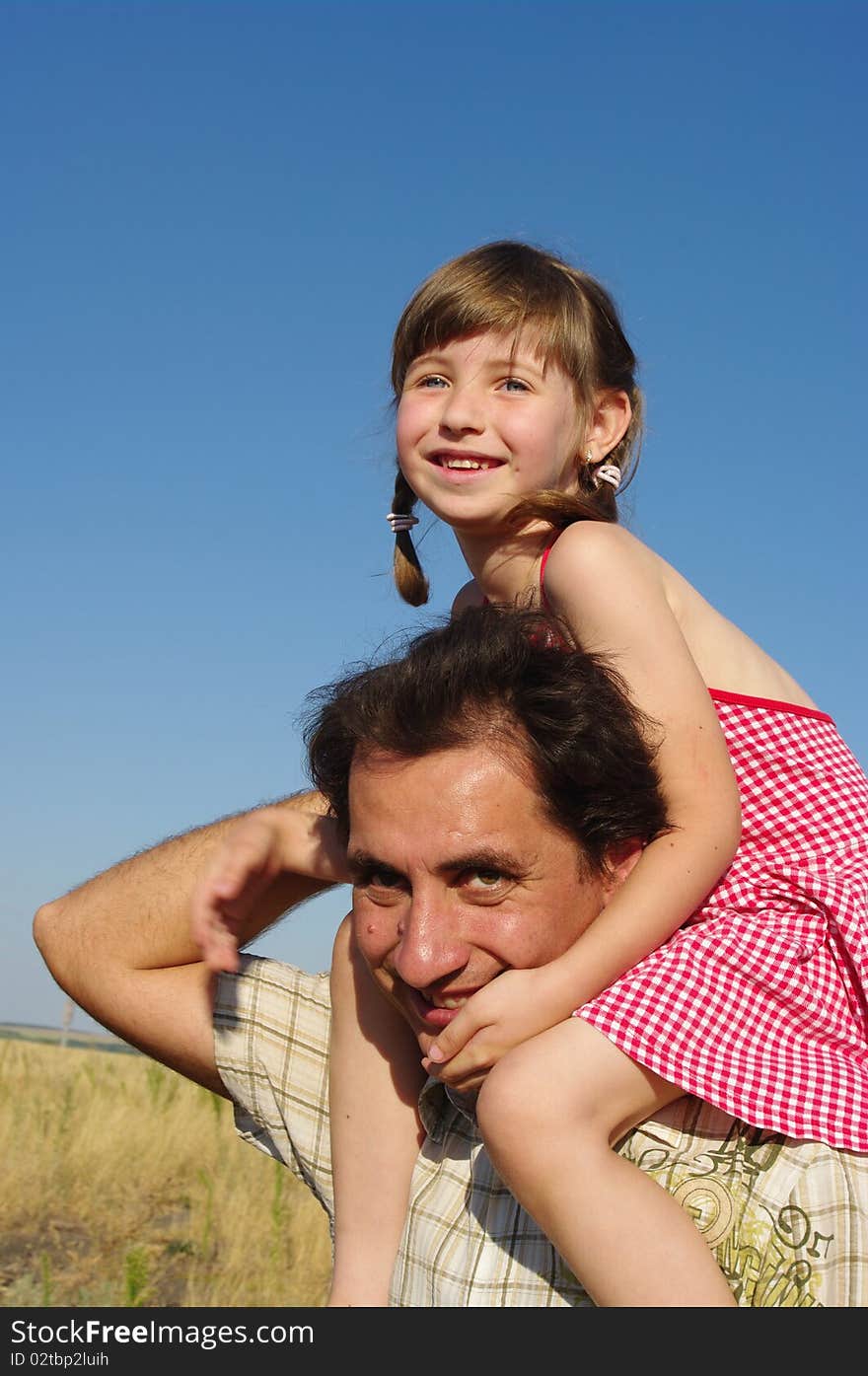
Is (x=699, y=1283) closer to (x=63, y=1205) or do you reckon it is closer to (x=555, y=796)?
(x=555, y=796)

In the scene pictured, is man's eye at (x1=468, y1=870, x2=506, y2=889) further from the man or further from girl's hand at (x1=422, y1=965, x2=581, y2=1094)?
girl's hand at (x1=422, y1=965, x2=581, y2=1094)

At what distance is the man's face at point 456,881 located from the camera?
9.55ft

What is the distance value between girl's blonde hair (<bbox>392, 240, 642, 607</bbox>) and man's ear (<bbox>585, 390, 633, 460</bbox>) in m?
0.03

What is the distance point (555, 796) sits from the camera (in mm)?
3047

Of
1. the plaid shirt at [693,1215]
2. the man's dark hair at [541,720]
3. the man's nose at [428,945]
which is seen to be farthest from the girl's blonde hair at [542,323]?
the plaid shirt at [693,1215]

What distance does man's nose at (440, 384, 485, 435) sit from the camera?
3.69 m

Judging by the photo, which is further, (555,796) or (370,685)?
(370,685)

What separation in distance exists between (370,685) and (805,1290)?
1.58m

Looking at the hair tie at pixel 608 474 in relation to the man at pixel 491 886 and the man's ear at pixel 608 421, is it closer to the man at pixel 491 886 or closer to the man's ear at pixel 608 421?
the man's ear at pixel 608 421

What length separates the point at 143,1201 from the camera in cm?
894

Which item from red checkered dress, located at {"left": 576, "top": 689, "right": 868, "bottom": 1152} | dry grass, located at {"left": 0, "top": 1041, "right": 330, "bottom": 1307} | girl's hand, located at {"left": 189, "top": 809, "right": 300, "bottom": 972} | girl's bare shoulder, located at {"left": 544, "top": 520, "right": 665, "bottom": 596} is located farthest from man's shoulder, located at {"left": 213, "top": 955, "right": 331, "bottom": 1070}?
dry grass, located at {"left": 0, "top": 1041, "right": 330, "bottom": 1307}

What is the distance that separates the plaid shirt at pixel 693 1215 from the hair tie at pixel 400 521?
6.43ft

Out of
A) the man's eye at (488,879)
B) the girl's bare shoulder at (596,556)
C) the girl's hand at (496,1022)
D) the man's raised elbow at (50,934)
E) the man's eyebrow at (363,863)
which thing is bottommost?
the girl's hand at (496,1022)
